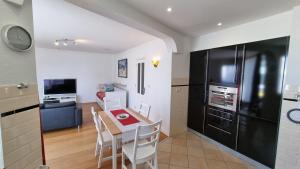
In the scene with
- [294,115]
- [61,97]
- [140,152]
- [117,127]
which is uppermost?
[294,115]

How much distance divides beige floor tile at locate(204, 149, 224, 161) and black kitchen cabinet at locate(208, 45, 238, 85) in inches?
51.6

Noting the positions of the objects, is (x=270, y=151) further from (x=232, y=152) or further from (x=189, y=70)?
(x=189, y=70)

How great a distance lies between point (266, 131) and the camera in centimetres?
201

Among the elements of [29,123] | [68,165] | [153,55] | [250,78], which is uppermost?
[153,55]

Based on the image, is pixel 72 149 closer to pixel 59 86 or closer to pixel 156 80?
pixel 156 80

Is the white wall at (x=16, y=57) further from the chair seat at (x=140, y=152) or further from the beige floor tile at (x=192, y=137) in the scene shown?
the beige floor tile at (x=192, y=137)

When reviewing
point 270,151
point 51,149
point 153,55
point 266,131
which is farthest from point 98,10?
point 270,151

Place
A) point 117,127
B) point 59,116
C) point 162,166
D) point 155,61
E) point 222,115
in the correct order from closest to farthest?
point 117,127
point 162,166
point 222,115
point 59,116
point 155,61

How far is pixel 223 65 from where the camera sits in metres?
2.54

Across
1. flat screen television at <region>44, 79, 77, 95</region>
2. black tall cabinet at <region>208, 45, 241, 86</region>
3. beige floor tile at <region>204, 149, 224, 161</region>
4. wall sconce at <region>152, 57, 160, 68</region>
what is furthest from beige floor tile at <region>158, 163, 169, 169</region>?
flat screen television at <region>44, 79, 77, 95</region>

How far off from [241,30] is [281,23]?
53 centimetres

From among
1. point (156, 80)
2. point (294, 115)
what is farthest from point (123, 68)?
point (294, 115)

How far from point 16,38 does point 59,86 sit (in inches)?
203

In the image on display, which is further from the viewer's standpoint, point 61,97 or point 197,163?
point 61,97
